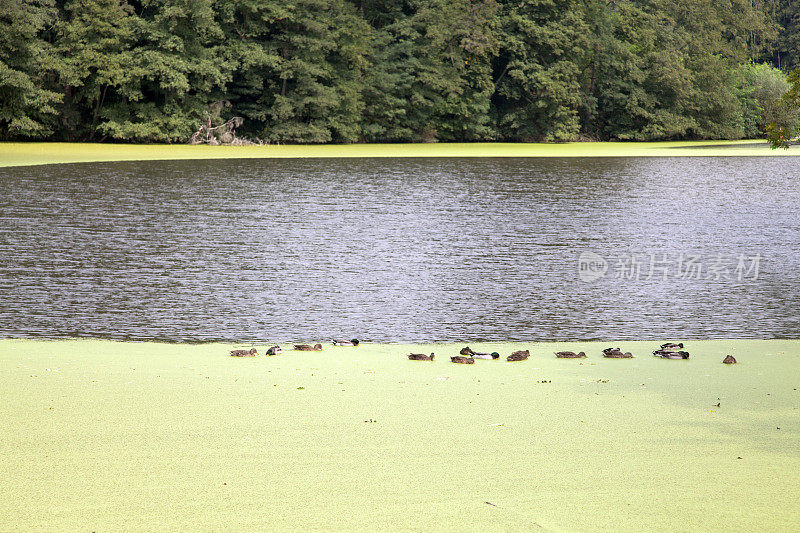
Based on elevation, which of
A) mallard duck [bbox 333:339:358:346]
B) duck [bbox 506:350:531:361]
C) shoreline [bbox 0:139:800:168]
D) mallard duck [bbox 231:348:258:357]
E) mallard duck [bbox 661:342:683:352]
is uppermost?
mallard duck [bbox 661:342:683:352]

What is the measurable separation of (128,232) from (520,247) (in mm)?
5858

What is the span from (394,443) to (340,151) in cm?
3287

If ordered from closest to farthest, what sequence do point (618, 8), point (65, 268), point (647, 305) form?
point (647, 305)
point (65, 268)
point (618, 8)

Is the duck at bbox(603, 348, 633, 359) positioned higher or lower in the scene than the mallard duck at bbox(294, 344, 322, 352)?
higher

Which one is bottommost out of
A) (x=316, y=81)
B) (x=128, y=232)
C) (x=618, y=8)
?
(x=128, y=232)

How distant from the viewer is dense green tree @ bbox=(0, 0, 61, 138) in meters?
34.2

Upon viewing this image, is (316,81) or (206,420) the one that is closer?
(206,420)

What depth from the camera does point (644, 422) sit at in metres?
4.60

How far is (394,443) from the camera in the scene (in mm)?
4223

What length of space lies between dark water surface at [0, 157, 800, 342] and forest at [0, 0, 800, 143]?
1559 centimetres

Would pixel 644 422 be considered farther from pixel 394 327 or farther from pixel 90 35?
pixel 90 35

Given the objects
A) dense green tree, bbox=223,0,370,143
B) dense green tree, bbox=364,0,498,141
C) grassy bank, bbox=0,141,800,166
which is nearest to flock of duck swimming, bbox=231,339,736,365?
grassy bank, bbox=0,141,800,166

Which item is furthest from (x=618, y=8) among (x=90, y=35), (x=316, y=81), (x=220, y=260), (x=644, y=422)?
(x=644, y=422)

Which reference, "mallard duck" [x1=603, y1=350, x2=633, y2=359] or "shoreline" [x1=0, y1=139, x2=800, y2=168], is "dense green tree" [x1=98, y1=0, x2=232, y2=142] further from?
"mallard duck" [x1=603, y1=350, x2=633, y2=359]
